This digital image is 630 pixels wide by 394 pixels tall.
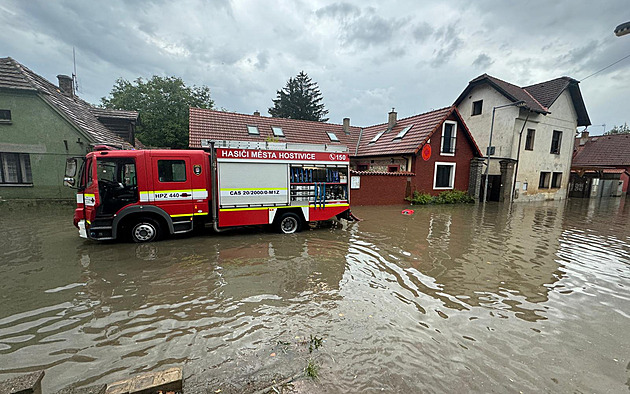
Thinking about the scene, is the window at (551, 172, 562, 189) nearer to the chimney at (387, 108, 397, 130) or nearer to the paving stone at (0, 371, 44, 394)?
the chimney at (387, 108, 397, 130)

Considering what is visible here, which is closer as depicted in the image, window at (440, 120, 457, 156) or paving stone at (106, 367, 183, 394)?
paving stone at (106, 367, 183, 394)

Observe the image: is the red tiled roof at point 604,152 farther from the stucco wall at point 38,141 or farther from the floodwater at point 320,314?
the stucco wall at point 38,141

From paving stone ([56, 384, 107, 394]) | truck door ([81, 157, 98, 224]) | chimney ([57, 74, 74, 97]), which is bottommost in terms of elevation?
paving stone ([56, 384, 107, 394])

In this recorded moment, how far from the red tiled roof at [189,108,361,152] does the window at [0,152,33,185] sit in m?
7.43

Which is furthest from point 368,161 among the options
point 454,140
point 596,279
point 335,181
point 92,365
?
point 92,365

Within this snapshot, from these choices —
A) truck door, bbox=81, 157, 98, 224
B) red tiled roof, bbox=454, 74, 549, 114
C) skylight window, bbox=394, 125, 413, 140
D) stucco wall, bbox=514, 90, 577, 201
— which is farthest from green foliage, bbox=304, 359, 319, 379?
stucco wall, bbox=514, 90, 577, 201

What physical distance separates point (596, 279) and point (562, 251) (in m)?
2.22

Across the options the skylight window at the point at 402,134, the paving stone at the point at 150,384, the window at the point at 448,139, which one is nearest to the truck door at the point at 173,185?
the paving stone at the point at 150,384

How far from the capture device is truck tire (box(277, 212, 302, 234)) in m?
8.48

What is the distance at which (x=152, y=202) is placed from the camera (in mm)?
7039

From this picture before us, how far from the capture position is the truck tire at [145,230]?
7.08m

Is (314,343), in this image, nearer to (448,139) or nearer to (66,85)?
(448,139)

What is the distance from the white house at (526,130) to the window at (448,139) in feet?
12.3

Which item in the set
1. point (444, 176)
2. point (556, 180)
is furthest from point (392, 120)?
point (556, 180)
